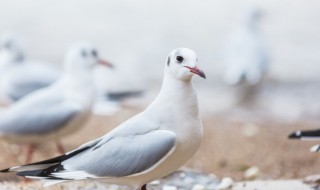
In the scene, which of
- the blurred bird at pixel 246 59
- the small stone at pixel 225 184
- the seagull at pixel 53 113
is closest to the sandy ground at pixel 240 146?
the seagull at pixel 53 113

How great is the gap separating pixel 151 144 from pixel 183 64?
312mm

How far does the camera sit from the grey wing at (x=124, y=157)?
3.00 metres

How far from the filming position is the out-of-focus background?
16.7 feet

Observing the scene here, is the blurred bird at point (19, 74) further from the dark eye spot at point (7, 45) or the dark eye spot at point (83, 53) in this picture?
the dark eye spot at point (83, 53)

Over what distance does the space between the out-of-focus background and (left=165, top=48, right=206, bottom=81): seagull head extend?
4.83ft

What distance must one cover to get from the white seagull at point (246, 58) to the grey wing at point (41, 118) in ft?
8.74

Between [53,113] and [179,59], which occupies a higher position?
[53,113]

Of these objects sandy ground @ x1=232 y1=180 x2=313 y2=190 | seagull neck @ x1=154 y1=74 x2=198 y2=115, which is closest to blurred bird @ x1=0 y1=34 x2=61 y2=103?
sandy ground @ x1=232 y1=180 x2=313 y2=190

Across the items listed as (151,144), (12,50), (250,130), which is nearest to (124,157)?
(151,144)

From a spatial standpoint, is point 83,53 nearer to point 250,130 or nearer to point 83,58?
point 83,58

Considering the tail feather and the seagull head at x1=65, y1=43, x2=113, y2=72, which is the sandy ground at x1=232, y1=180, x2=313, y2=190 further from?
the seagull head at x1=65, y1=43, x2=113, y2=72

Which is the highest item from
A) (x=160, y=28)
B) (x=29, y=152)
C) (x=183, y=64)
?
(x=160, y=28)

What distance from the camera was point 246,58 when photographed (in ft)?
23.0

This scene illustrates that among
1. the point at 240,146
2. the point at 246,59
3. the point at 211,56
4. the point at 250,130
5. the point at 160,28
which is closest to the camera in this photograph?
the point at 240,146
